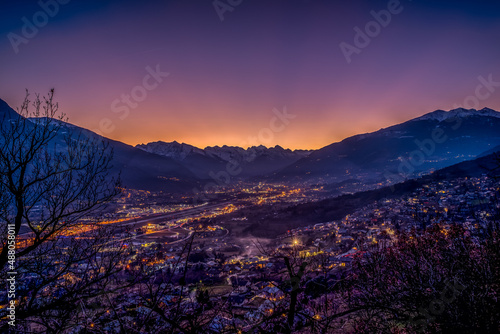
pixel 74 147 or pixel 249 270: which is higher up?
pixel 74 147

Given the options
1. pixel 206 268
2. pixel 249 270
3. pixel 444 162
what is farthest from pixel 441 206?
pixel 444 162

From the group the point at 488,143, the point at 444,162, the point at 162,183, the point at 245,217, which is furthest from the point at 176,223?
the point at 488,143

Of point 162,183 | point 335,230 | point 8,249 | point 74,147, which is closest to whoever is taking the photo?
point 8,249

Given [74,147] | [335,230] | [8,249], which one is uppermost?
[74,147]

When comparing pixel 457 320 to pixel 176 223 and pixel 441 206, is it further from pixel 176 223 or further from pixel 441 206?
pixel 176 223

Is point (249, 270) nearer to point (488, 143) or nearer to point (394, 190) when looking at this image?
point (394, 190)

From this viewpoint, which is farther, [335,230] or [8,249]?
[335,230]

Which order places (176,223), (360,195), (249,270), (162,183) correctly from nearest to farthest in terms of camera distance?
(249,270) → (176,223) → (360,195) → (162,183)

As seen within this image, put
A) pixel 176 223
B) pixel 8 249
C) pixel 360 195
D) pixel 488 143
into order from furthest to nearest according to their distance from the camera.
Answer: pixel 488 143, pixel 360 195, pixel 176 223, pixel 8 249

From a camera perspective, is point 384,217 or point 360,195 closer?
point 384,217
